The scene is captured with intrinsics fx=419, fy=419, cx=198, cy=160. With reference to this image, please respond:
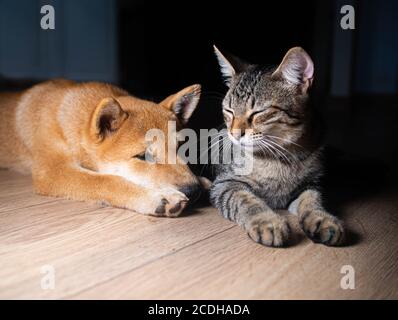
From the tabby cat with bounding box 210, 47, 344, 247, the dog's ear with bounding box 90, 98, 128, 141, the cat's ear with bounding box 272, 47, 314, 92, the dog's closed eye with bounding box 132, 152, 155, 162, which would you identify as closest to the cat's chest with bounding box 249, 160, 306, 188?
the tabby cat with bounding box 210, 47, 344, 247

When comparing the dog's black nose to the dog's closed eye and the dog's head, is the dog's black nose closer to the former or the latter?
the dog's head

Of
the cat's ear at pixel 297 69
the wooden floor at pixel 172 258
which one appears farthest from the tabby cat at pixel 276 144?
the wooden floor at pixel 172 258

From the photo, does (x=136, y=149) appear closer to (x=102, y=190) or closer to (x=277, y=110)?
(x=102, y=190)

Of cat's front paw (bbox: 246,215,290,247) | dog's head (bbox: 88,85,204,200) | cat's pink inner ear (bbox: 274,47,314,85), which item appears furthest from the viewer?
dog's head (bbox: 88,85,204,200)

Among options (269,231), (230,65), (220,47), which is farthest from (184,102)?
(220,47)

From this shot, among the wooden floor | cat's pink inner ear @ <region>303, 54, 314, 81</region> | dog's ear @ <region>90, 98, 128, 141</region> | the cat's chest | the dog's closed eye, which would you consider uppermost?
cat's pink inner ear @ <region>303, 54, 314, 81</region>

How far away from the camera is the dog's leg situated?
5.02 ft

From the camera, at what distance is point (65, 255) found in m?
1.22

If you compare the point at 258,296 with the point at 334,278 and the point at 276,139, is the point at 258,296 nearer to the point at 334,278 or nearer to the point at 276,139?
the point at 334,278

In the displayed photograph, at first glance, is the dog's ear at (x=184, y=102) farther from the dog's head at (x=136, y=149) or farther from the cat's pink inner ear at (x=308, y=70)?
the cat's pink inner ear at (x=308, y=70)

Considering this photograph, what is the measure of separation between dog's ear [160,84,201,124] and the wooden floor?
51 centimetres

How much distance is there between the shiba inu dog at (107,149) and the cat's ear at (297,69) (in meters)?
0.43

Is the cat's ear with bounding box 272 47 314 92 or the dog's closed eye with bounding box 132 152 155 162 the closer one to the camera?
the cat's ear with bounding box 272 47 314 92

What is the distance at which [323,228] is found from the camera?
1.32m
